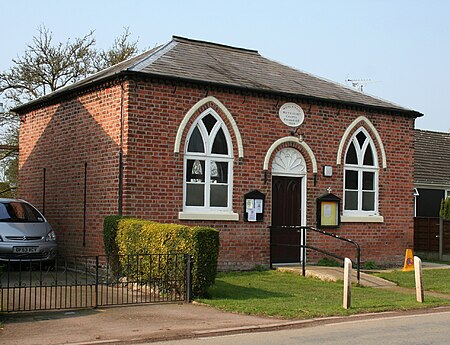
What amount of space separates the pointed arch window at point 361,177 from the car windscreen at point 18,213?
874 cm

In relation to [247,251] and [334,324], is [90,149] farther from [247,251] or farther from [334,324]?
[334,324]

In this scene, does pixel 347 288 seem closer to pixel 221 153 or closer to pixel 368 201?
pixel 221 153

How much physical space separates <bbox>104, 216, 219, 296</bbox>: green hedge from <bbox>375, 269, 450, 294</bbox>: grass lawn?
609cm

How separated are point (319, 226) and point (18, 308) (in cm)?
993

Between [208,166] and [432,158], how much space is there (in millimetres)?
18027

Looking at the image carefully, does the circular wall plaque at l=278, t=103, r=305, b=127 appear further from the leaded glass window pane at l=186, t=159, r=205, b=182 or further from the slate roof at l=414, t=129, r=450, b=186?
the slate roof at l=414, t=129, r=450, b=186

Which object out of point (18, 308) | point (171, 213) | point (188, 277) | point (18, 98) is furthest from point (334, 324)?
point (18, 98)

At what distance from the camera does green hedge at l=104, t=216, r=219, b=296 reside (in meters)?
13.1

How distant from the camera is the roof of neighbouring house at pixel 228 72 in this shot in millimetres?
17844

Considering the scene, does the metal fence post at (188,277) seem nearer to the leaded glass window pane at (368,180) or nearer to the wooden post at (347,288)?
the wooden post at (347,288)

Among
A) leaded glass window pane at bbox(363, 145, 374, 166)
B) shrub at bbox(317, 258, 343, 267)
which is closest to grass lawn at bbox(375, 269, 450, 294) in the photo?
shrub at bbox(317, 258, 343, 267)

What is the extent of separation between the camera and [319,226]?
19625 millimetres

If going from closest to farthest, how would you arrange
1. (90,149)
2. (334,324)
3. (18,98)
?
(334,324) < (90,149) < (18,98)

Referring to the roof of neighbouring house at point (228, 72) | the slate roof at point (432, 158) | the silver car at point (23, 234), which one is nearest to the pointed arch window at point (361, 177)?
the roof of neighbouring house at point (228, 72)
